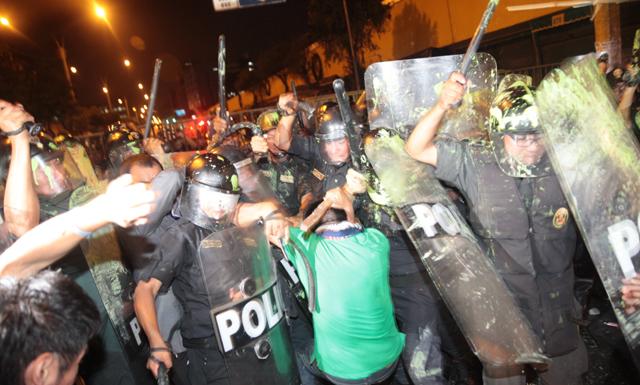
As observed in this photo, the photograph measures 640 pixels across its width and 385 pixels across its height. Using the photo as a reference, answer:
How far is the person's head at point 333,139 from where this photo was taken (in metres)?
3.81

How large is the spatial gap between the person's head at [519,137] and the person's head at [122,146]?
4369mm

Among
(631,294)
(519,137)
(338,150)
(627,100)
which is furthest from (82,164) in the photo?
(627,100)

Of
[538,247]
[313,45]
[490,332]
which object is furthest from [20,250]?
[313,45]

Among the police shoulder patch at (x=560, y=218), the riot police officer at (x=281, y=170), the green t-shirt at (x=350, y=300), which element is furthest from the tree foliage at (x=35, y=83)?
the police shoulder patch at (x=560, y=218)

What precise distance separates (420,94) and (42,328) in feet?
8.92

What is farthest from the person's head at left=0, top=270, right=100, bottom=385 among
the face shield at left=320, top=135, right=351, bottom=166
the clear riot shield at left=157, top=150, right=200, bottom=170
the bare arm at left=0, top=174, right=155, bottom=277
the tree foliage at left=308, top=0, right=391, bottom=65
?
the tree foliage at left=308, top=0, right=391, bottom=65

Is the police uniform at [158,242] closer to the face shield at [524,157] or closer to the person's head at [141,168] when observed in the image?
the person's head at [141,168]

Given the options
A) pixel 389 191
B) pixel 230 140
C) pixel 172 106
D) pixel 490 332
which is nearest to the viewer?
pixel 490 332

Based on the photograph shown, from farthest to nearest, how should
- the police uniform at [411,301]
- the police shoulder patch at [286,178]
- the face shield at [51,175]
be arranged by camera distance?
the police shoulder patch at [286,178] < the police uniform at [411,301] < the face shield at [51,175]

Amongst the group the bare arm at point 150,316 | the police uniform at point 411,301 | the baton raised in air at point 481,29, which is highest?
the baton raised in air at point 481,29

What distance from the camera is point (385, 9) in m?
18.1

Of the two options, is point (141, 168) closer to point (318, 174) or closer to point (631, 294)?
point (318, 174)

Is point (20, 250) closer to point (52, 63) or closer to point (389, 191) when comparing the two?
point (389, 191)

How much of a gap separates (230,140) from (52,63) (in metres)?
16.3
